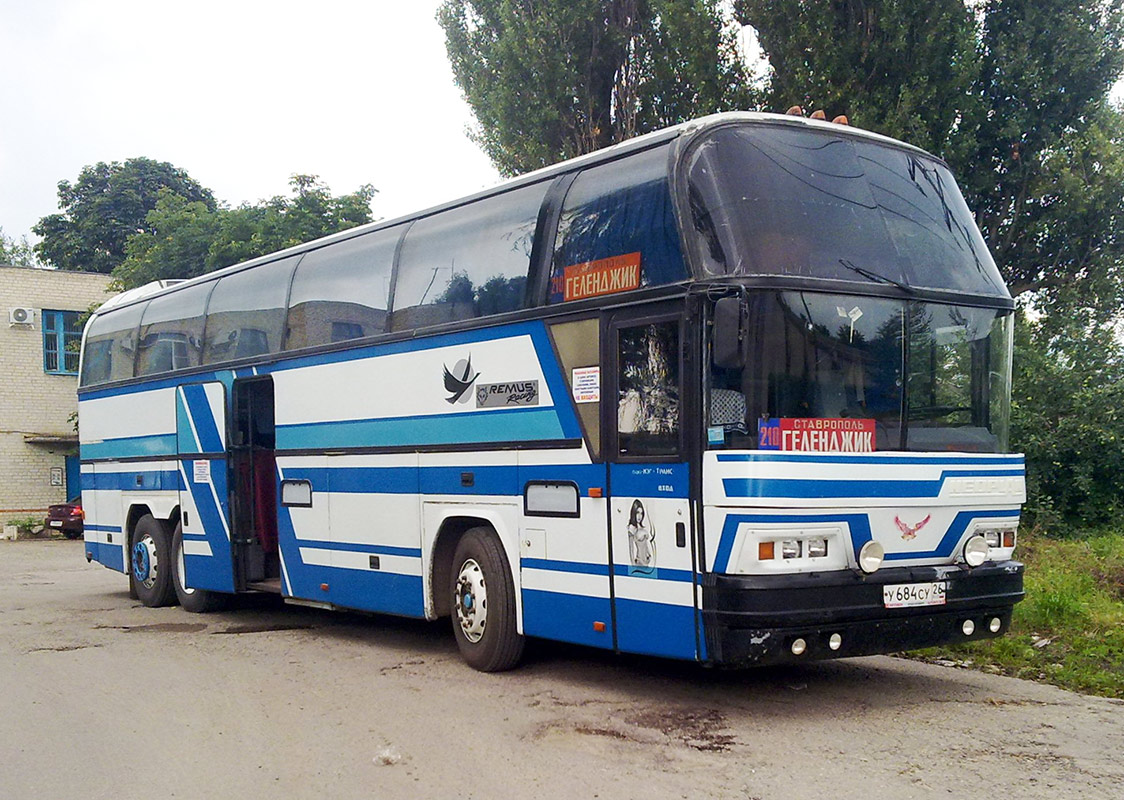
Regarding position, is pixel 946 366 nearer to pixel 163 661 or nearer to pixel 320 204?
pixel 163 661

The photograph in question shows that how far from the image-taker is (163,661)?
1040 centimetres

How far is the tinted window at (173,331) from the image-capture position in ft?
45.2

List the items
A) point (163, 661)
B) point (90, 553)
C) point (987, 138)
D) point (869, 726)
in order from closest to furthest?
point (869, 726) < point (163, 661) < point (90, 553) < point (987, 138)

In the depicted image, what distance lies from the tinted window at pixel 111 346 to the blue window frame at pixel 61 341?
21.5m

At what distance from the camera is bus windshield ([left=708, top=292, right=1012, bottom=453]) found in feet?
23.5

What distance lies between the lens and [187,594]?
14258 millimetres

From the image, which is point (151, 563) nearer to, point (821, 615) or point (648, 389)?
point (648, 389)

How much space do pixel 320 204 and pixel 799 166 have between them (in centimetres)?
2917

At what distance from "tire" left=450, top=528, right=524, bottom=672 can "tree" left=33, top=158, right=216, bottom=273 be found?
4739cm

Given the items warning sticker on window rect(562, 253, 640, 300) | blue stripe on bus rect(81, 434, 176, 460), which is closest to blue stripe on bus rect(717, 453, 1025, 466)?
warning sticker on window rect(562, 253, 640, 300)

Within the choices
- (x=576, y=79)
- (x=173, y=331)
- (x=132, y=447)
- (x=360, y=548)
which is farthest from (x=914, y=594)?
(x=576, y=79)

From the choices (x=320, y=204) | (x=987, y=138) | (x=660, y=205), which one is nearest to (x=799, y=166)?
(x=660, y=205)

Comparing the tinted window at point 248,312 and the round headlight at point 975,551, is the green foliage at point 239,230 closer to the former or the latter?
the tinted window at point 248,312

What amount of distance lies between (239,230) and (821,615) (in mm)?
29344
